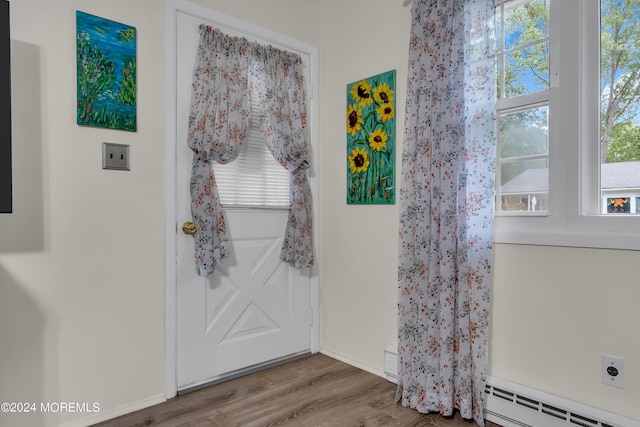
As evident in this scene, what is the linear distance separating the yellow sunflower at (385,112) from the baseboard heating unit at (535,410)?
1541 mm

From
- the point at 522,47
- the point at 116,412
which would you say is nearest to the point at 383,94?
the point at 522,47

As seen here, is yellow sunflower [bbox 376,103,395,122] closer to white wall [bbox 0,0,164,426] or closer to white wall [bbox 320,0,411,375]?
white wall [bbox 320,0,411,375]

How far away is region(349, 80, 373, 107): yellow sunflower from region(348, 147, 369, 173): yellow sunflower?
0.99 ft

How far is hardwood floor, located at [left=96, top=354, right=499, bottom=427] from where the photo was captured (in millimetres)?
1886

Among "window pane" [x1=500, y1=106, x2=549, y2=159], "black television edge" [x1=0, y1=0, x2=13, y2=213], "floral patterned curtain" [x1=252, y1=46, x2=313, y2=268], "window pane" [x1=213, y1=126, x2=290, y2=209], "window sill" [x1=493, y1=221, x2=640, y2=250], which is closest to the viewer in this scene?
"black television edge" [x1=0, y1=0, x2=13, y2=213]

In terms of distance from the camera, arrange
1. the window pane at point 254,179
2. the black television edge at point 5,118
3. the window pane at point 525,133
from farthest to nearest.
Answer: the window pane at point 254,179 → the window pane at point 525,133 → the black television edge at point 5,118

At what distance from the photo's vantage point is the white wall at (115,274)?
5.41 ft

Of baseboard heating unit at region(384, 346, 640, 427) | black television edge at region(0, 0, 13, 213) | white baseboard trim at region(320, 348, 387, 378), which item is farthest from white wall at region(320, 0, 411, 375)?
black television edge at region(0, 0, 13, 213)

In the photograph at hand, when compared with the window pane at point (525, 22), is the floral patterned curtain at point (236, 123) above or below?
below

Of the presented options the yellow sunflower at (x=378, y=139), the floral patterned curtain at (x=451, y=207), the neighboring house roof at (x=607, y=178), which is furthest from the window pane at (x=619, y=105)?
the yellow sunflower at (x=378, y=139)

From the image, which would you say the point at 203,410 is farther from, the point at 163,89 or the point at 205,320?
the point at 163,89

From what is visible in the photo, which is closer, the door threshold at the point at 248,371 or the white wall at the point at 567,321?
the white wall at the point at 567,321

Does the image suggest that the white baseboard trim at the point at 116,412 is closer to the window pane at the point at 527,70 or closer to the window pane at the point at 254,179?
the window pane at the point at 254,179

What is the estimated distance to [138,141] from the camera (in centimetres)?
202
